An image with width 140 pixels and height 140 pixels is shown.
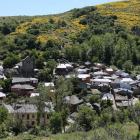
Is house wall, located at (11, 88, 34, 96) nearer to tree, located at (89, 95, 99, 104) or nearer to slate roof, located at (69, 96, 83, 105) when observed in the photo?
slate roof, located at (69, 96, 83, 105)

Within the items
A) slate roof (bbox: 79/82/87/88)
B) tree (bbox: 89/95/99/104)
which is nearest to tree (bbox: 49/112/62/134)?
tree (bbox: 89/95/99/104)

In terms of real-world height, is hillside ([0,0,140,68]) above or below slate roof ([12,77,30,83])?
above

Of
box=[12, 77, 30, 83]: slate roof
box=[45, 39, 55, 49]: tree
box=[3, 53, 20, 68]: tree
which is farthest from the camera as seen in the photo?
box=[45, 39, 55, 49]: tree

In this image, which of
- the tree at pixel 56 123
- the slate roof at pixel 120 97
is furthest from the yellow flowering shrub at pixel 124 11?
the tree at pixel 56 123

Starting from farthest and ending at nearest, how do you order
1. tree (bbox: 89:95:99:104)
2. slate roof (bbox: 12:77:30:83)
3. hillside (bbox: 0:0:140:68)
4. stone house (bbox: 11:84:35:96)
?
hillside (bbox: 0:0:140:68), slate roof (bbox: 12:77:30:83), stone house (bbox: 11:84:35:96), tree (bbox: 89:95:99:104)

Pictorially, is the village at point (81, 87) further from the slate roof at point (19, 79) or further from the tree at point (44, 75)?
the tree at point (44, 75)

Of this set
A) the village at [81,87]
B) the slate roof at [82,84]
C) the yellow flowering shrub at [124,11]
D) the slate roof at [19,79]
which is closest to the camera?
the village at [81,87]

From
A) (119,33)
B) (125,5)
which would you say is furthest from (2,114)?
(125,5)

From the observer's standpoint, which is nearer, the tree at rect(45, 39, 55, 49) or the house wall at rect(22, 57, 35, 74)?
the house wall at rect(22, 57, 35, 74)

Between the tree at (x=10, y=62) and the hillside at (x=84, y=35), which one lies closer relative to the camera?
the tree at (x=10, y=62)

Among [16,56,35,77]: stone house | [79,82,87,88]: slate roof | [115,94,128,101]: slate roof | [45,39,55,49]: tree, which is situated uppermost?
[45,39,55,49]: tree
